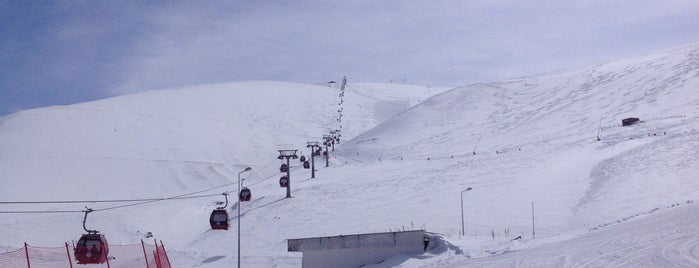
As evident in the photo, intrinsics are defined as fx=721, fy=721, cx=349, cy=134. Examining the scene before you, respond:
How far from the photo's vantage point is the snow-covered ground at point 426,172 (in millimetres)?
22547

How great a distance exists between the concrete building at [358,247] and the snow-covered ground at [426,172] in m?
0.62

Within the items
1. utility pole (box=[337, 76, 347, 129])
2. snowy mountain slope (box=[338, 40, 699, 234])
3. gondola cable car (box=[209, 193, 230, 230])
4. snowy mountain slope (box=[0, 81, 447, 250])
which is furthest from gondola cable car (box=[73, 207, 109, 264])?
utility pole (box=[337, 76, 347, 129])

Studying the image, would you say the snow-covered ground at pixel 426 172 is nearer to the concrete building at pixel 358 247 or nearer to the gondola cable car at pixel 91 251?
the concrete building at pixel 358 247

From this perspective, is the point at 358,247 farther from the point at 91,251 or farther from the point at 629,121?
the point at 629,121

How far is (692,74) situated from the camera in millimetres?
60000

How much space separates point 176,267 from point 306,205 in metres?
10.5

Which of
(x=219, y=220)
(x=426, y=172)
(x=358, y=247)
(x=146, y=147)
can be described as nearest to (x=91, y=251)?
(x=219, y=220)

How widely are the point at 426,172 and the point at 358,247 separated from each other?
2247cm

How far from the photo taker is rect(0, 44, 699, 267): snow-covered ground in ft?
→ 74.0

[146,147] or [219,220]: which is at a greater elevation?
[146,147]

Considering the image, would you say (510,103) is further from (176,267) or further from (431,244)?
(431,244)

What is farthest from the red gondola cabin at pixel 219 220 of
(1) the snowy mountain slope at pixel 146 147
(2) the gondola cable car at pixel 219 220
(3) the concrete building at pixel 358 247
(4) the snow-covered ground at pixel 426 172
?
(1) the snowy mountain slope at pixel 146 147

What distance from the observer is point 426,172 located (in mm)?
44875

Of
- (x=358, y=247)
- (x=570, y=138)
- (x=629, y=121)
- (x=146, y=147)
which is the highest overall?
(x=146, y=147)
